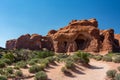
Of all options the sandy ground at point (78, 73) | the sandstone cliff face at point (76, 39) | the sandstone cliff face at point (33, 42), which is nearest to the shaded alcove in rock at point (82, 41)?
the sandstone cliff face at point (76, 39)

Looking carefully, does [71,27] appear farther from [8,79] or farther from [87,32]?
[8,79]

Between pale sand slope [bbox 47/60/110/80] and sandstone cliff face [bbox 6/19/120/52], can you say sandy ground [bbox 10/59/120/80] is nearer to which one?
pale sand slope [bbox 47/60/110/80]

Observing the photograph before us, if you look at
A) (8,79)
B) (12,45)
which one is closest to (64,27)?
(12,45)

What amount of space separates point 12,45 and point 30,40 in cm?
876

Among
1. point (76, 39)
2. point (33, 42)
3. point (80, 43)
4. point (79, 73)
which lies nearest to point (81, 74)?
point (79, 73)

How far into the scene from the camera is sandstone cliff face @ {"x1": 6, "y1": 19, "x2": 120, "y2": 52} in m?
53.6

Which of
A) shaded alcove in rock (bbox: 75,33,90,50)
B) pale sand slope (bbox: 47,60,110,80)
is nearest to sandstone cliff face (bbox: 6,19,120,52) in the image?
shaded alcove in rock (bbox: 75,33,90,50)

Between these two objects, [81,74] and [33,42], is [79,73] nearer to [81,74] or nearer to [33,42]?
[81,74]

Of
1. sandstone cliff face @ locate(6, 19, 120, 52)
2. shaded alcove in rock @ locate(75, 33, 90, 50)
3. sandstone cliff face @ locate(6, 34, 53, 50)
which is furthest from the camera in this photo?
sandstone cliff face @ locate(6, 34, 53, 50)

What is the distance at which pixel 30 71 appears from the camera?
76.6 ft

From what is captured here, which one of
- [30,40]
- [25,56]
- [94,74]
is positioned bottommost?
[94,74]

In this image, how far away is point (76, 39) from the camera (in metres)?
57.7

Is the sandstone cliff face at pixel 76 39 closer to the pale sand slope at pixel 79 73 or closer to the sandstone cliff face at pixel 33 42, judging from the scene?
the sandstone cliff face at pixel 33 42

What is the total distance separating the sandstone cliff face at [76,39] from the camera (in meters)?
53.6
